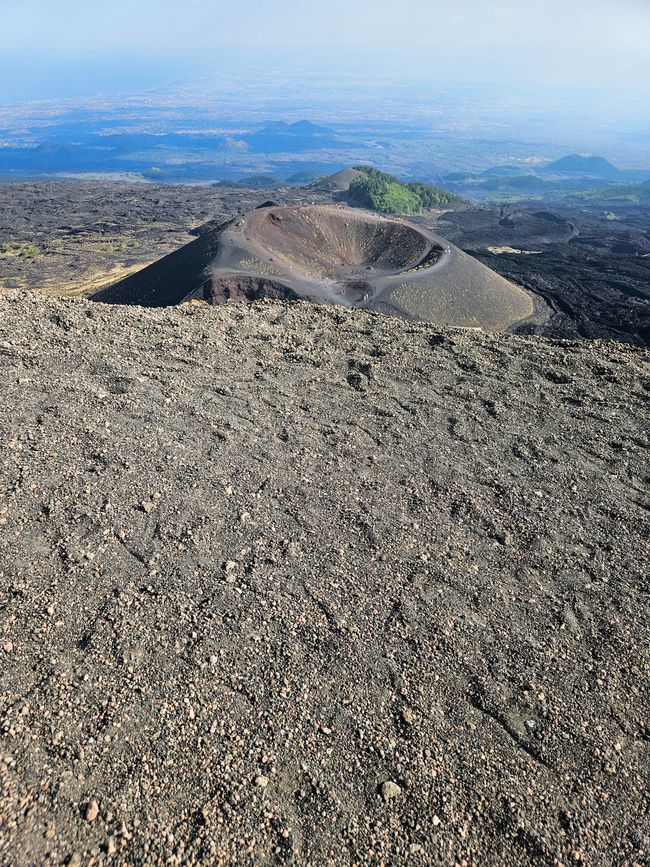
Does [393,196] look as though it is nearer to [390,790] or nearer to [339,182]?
[339,182]

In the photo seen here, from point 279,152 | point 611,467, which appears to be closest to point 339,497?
point 611,467

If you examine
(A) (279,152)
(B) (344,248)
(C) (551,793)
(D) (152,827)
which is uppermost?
(A) (279,152)

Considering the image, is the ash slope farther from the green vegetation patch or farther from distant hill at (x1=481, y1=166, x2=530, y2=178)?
distant hill at (x1=481, y1=166, x2=530, y2=178)

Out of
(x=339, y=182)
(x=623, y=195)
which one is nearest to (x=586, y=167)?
(x=623, y=195)

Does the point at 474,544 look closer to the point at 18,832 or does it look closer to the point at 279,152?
the point at 18,832

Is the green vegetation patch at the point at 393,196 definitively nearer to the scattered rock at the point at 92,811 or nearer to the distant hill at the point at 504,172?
the scattered rock at the point at 92,811

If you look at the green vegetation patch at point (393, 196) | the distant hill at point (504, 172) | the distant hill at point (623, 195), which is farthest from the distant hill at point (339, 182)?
the distant hill at point (504, 172)

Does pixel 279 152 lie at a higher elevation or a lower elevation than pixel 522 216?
higher

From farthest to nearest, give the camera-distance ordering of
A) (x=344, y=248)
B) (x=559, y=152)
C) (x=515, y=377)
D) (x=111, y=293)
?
1. (x=559, y=152)
2. (x=344, y=248)
3. (x=111, y=293)
4. (x=515, y=377)
